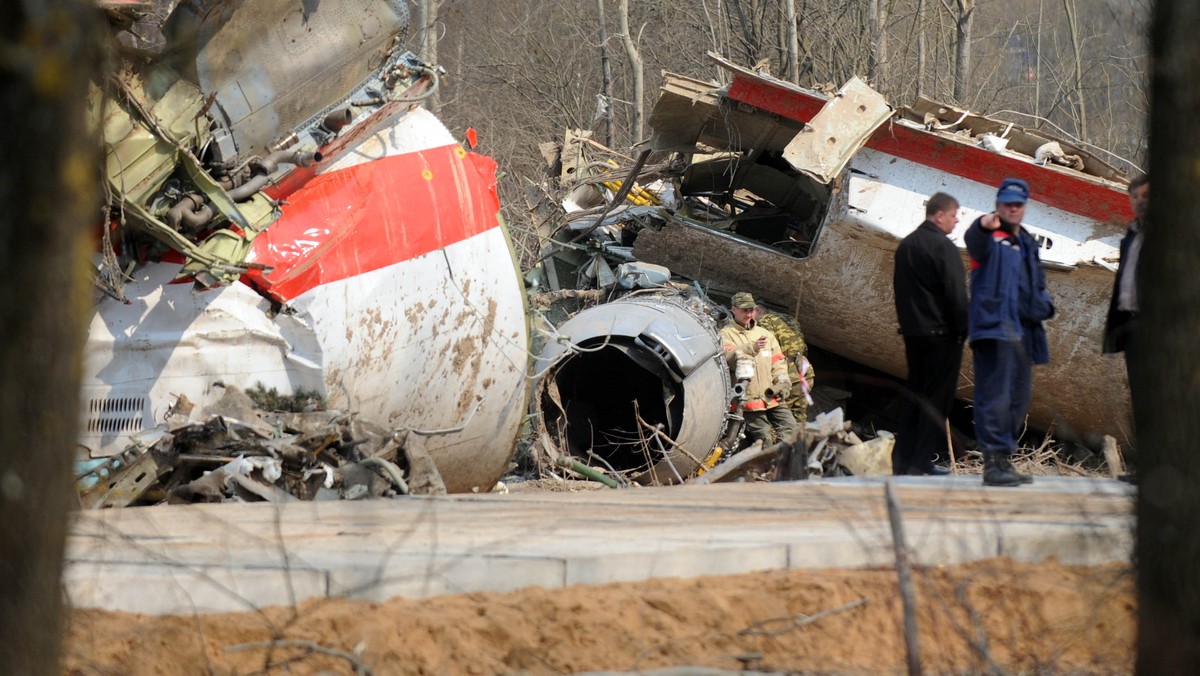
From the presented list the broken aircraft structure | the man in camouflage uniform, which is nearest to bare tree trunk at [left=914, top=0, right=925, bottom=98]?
the man in camouflage uniform

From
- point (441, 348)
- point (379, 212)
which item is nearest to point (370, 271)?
point (379, 212)

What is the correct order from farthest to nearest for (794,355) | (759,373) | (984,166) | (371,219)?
(794,355)
(759,373)
(984,166)
(371,219)

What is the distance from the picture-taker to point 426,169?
26.0ft

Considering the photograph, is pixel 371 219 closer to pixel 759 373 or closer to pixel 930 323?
pixel 930 323

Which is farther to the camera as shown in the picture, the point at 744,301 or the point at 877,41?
the point at 877,41

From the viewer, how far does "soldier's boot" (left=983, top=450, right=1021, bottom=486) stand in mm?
5738

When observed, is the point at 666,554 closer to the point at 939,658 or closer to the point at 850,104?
the point at 939,658

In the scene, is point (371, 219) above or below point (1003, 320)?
above

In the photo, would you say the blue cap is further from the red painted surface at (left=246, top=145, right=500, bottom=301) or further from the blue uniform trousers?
the red painted surface at (left=246, top=145, right=500, bottom=301)

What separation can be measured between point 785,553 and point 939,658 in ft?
2.77

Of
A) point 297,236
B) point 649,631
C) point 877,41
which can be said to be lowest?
point 649,631

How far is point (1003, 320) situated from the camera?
5.79 meters

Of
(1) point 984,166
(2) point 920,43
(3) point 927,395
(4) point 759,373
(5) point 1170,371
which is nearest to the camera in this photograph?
(5) point 1170,371

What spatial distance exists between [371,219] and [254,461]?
6.02 feet
